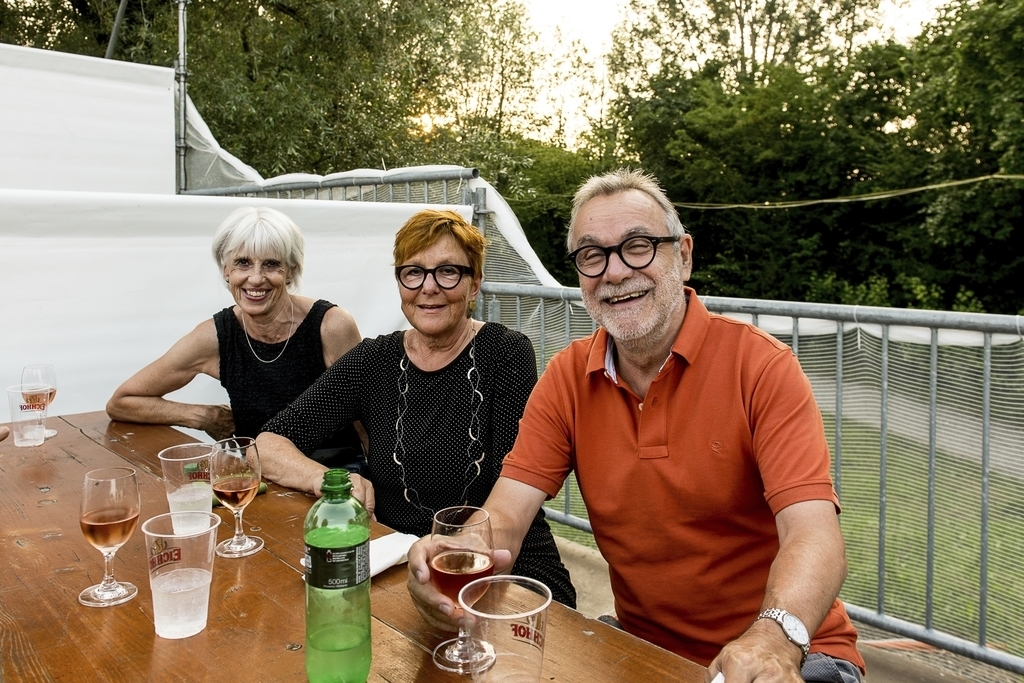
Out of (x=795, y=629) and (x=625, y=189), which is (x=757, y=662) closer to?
(x=795, y=629)

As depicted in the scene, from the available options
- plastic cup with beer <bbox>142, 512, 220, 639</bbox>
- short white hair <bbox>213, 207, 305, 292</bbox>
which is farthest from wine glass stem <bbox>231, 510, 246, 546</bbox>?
short white hair <bbox>213, 207, 305, 292</bbox>

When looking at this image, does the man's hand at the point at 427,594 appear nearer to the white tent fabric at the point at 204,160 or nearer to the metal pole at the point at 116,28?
the white tent fabric at the point at 204,160

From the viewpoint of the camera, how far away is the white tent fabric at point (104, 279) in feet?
10.1

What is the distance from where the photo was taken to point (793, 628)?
124 centimetres

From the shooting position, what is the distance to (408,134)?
12.3 meters

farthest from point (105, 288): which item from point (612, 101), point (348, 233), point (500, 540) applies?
point (612, 101)

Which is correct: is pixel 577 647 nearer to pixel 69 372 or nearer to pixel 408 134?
pixel 69 372

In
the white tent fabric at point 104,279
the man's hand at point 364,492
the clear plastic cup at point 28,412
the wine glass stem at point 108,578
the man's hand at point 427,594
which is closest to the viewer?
the man's hand at point 427,594

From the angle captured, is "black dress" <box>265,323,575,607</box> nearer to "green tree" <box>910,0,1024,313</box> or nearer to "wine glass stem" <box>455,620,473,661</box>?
"wine glass stem" <box>455,620,473,661</box>

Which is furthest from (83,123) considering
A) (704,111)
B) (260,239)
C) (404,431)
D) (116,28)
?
(704,111)

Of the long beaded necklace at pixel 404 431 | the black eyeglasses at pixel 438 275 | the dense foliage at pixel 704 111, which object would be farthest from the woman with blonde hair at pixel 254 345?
the dense foliage at pixel 704 111

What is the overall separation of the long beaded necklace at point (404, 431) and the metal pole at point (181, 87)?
5.91m

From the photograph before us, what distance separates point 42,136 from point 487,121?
13.2m

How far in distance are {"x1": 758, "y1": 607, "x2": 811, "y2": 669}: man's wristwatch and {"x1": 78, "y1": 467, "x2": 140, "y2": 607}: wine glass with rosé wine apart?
1.08 metres
